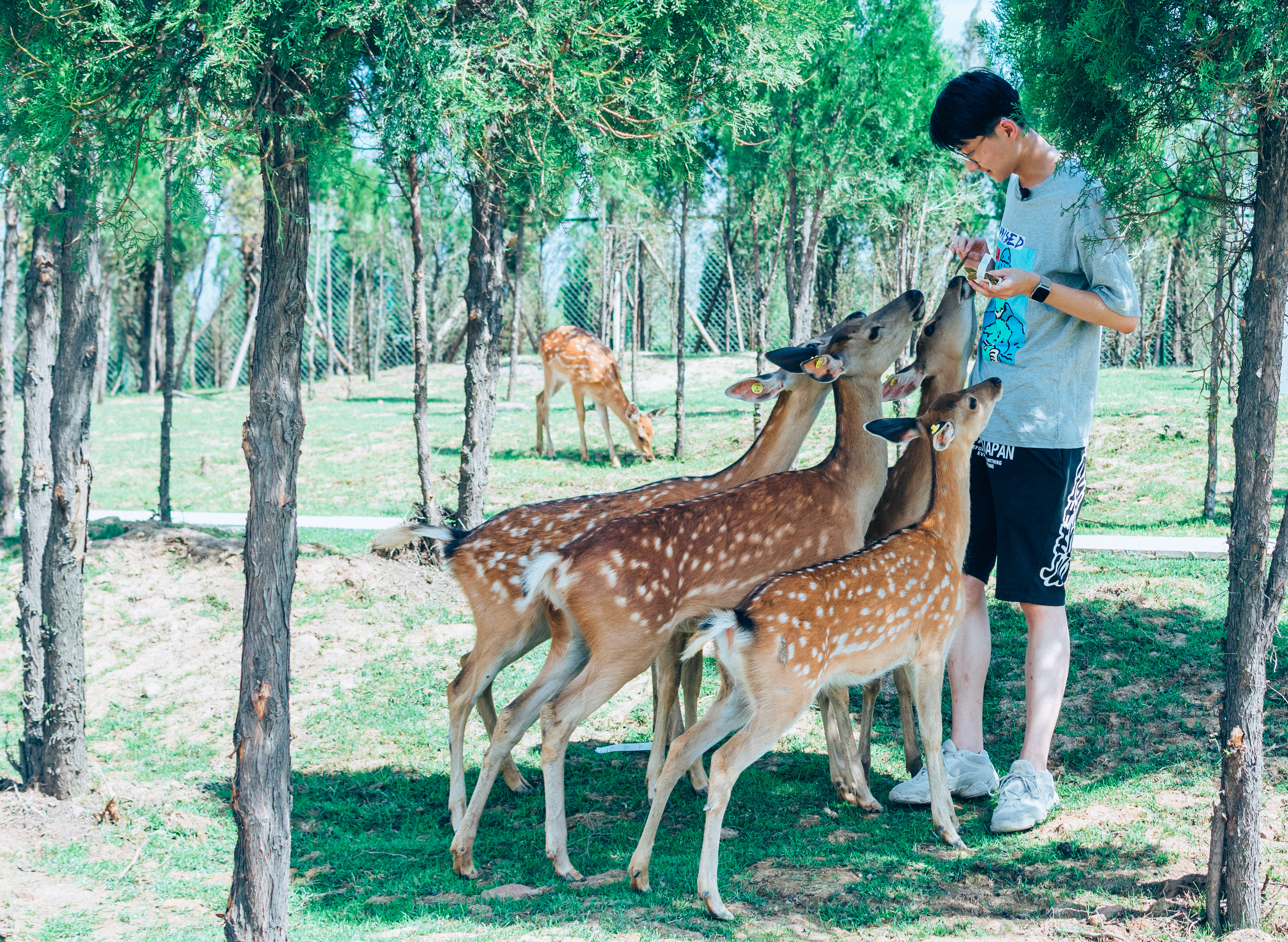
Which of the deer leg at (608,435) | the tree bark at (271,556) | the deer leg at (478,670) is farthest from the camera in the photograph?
the deer leg at (608,435)

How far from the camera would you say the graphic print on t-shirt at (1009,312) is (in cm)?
432

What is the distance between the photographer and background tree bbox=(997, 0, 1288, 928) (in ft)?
10.5

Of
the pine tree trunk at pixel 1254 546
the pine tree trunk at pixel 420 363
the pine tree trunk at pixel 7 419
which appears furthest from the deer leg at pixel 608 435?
the pine tree trunk at pixel 1254 546

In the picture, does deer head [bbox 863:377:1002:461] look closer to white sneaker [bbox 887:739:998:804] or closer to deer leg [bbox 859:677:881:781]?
deer leg [bbox 859:677:881:781]

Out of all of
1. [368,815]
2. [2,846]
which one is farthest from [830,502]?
[2,846]

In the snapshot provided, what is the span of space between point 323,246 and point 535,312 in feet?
14.2

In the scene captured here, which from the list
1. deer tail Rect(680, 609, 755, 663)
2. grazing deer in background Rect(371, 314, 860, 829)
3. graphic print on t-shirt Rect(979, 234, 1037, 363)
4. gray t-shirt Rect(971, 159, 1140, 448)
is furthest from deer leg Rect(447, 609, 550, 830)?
graphic print on t-shirt Rect(979, 234, 1037, 363)

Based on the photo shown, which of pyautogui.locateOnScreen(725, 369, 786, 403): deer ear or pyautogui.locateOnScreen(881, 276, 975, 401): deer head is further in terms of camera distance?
pyautogui.locateOnScreen(725, 369, 786, 403): deer ear

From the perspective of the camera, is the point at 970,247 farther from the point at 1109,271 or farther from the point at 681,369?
the point at 681,369

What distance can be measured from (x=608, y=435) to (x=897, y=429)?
336 inches

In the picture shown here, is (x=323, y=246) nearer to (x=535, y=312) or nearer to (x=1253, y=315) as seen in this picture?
(x=535, y=312)

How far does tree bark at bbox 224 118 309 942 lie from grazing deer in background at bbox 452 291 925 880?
1089mm

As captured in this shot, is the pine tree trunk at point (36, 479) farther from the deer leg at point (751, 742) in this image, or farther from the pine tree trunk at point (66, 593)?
the deer leg at point (751, 742)

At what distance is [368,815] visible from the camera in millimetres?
4910
